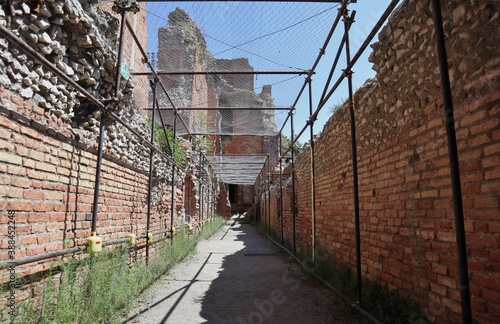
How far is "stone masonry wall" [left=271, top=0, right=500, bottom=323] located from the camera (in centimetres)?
196

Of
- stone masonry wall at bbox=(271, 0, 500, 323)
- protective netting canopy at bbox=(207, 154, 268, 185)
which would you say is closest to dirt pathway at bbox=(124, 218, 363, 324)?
stone masonry wall at bbox=(271, 0, 500, 323)

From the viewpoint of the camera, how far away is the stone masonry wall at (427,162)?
196cm

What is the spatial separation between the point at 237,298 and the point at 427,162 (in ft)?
9.64

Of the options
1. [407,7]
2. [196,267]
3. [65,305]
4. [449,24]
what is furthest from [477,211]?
[196,267]

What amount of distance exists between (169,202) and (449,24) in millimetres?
6853

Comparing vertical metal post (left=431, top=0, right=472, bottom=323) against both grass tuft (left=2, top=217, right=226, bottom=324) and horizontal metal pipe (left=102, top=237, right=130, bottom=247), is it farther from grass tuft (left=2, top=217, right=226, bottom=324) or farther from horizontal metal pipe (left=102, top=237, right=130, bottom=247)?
horizontal metal pipe (left=102, top=237, right=130, bottom=247)

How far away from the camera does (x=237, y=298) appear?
4.34 m

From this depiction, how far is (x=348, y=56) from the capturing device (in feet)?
12.5

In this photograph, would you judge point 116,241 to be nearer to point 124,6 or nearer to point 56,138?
point 56,138

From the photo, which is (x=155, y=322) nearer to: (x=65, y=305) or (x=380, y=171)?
(x=65, y=305)

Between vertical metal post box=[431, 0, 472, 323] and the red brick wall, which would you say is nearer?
vertical metal post box=[431, 0, 472, 323]

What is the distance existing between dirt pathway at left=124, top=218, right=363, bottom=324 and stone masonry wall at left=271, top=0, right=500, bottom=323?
724 millimetres

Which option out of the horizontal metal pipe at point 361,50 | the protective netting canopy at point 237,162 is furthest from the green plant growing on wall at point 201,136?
the horizontal metal pipe at point 361,50

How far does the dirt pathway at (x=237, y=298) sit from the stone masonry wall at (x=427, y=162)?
28.5 inches
